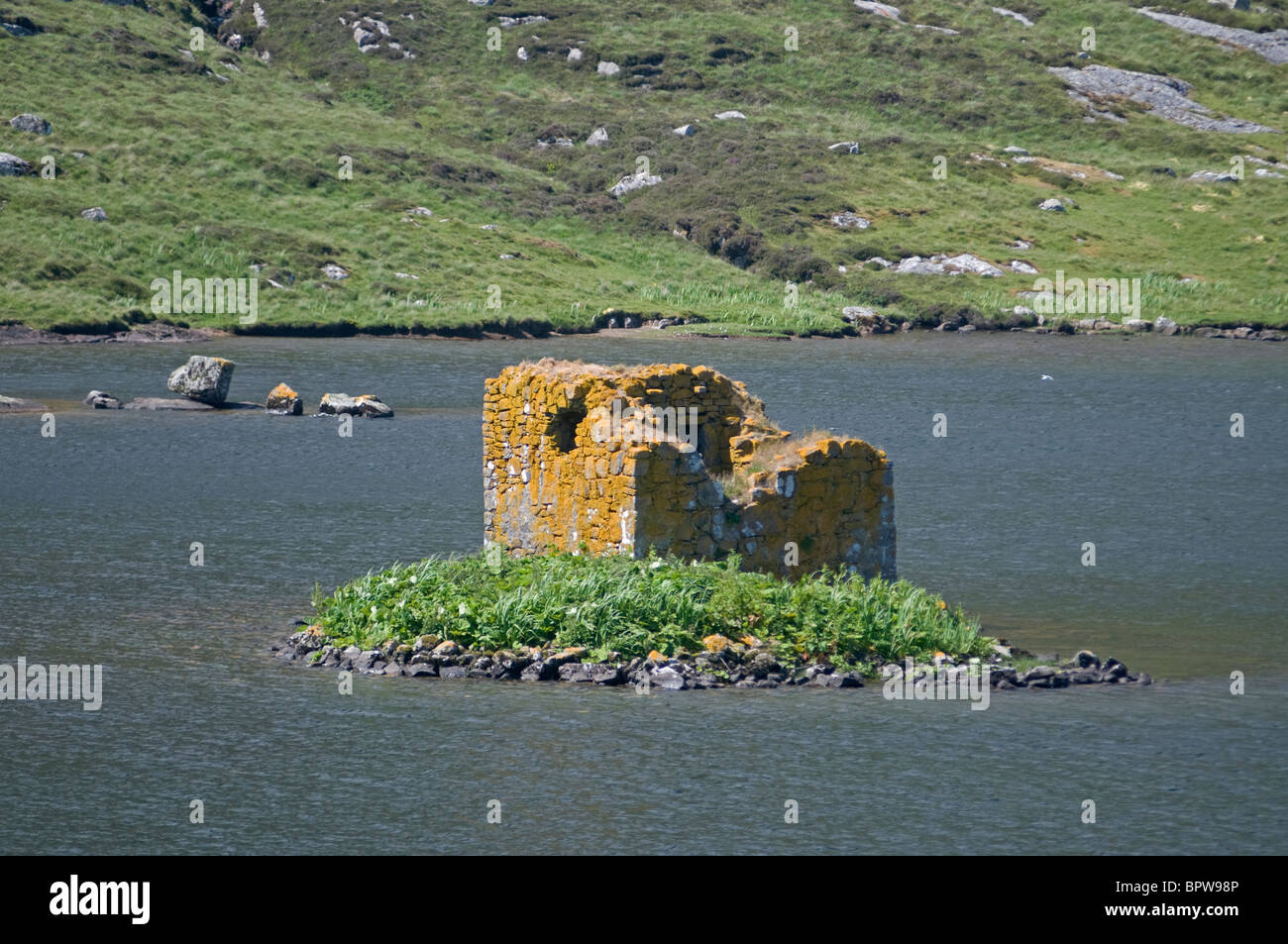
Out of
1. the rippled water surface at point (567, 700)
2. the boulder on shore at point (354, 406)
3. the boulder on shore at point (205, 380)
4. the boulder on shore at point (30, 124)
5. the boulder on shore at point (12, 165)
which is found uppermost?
the boulder on shore at point (30, 124)

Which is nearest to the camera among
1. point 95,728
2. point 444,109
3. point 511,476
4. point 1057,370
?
point 95,728

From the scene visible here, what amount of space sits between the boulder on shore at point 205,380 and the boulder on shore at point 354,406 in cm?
333

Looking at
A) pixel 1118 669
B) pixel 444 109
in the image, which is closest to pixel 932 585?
pixel 1118 669

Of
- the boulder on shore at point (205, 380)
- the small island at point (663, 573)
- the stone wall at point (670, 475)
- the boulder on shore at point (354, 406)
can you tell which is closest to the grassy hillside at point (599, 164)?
the boulder on shore at point (205, 380)

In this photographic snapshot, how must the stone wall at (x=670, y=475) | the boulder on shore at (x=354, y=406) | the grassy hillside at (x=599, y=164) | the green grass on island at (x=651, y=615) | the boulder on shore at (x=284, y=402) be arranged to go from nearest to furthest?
the green grass on island at (x=651, y=615)
the stone wall at (x=670, y=475)
the boulder on shore at (x=284, y=402)
the boulder on shore at (x=354, y=406)
the grassy hillside at (x=599, y=164)

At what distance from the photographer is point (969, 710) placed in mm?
19859

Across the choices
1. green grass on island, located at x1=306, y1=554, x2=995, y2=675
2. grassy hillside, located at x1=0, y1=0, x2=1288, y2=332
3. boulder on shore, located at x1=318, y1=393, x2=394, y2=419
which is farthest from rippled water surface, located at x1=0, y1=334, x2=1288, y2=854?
grassy hillside, located at x1=0, y1=0, x2=1288, y2=332

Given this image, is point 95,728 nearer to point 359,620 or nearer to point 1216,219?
point 359,620

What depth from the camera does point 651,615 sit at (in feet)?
69.8

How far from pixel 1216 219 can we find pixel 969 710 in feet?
303

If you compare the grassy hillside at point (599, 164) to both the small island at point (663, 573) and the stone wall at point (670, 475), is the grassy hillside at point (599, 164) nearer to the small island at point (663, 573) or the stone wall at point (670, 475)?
the stone wall at point (670, 475)

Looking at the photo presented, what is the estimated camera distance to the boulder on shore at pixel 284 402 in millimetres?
54053

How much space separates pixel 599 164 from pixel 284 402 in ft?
204

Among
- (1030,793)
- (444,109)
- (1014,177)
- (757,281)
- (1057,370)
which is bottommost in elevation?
(1030,793)
